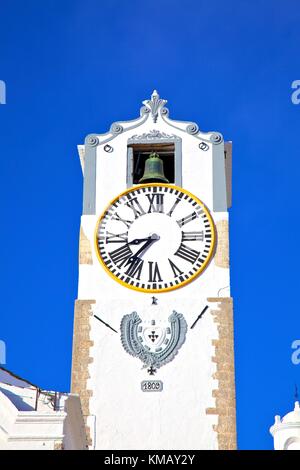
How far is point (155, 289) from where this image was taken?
A: 39469mm

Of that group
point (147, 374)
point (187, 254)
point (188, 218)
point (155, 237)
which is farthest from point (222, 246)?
point (147, 374)

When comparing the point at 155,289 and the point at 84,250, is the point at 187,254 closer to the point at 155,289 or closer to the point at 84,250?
the point at 155,289

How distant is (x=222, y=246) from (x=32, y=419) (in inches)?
641

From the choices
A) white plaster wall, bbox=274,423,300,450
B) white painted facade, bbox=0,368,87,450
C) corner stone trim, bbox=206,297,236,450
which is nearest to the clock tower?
corner stone trim, bbox=206,297,236,450

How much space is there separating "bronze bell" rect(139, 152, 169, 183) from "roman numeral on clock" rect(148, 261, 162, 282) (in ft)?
9.93

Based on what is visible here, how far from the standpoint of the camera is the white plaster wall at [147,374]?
37.3 m

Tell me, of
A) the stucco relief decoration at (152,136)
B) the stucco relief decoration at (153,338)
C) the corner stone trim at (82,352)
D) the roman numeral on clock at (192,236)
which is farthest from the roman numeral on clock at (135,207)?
the stucco relief decoration at (153,338)

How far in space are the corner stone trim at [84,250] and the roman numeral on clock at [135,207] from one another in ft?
5.72

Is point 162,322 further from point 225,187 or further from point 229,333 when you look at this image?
point 225,187

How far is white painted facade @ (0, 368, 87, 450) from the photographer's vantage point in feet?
81.3

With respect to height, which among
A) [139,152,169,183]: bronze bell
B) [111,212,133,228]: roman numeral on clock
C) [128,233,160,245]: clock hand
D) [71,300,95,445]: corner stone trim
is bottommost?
[71,300,95,445]: corner stone trim

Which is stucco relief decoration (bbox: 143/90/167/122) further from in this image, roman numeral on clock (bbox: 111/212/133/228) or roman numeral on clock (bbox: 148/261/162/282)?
roman numeral on clock (bbox: 148/261/162/282)

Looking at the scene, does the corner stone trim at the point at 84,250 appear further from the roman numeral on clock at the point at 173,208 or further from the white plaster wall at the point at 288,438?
the white plaster wall at the point at 288,438
